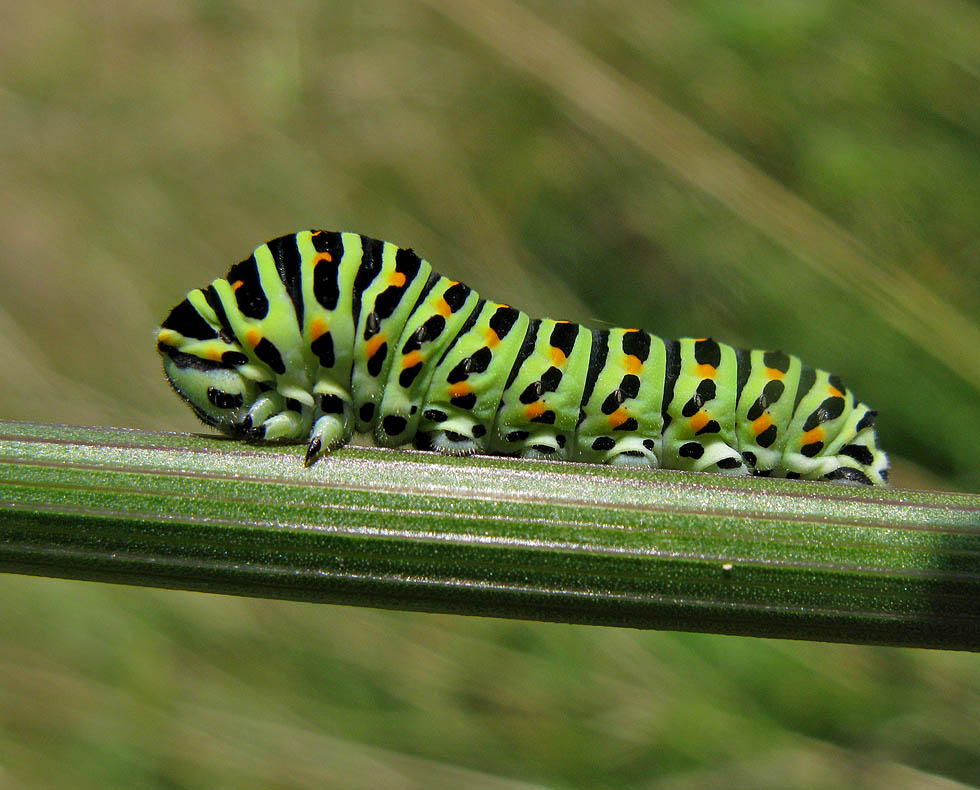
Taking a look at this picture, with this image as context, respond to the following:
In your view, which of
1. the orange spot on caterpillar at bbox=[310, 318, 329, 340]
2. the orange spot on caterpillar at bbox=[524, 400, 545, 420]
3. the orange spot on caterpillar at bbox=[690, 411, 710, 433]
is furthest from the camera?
the orange spot on caterpillar at bbox=[690, 411, 710, 433]

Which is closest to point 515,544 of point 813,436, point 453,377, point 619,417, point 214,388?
point 453,377

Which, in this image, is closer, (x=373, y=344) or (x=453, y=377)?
(x=373, y=344)

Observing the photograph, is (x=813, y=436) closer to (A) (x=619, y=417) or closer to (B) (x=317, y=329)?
(A) (x=619, y=417)

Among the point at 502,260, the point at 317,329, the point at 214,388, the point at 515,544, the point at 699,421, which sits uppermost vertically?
the point at 502,260

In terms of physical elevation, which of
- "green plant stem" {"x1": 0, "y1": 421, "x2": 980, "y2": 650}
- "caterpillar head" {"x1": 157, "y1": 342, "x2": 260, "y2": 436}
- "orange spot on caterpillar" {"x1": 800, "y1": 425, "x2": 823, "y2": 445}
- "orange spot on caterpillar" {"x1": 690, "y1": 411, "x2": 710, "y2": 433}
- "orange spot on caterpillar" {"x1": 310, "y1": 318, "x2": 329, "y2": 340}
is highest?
"orange spot on caterpillar" {"x1": 800, "y1": 425, "x2": 823, "y2": 445}

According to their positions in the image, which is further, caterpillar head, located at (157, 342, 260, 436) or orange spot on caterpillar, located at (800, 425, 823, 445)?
orange spot on caterpillar, located at (800, 425, 823, 445)

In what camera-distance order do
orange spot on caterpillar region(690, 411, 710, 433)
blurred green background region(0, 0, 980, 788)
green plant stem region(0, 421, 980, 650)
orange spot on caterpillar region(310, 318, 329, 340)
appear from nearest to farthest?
green plant stem region(0, 421, 980, 650) < orange spot on caterpillar region(310, 318, 329, 340) < orange spot on caterpillar region(690, 411, 710, 433) < blurred green background region(0, 0, 980, 788)

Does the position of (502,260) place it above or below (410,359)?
above

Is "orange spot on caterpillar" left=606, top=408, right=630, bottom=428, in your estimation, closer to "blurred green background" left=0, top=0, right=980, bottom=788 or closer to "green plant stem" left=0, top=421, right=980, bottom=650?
"green plant stem" left=0, top=421, right=980, bottom=650

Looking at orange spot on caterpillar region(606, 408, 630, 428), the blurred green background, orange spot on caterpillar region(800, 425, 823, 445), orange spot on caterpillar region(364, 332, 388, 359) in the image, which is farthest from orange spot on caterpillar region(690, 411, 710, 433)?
the blurred green background
